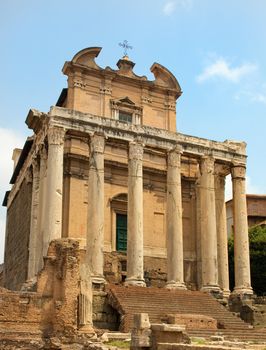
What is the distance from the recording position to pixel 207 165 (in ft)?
90.2

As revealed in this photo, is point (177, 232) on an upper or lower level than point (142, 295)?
upper

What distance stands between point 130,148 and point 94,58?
7.06m

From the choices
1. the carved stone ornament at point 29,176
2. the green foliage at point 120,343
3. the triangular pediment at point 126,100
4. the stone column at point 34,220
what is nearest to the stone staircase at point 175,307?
the green foliage at point 120,343

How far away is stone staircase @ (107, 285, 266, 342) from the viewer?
64.5ft

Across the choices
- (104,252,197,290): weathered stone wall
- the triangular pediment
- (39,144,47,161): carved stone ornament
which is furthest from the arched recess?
the triangular pediment

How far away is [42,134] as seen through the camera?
2631 centimetres

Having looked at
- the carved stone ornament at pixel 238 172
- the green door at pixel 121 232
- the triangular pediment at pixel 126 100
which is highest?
the triangular pediment at pixel 126 100

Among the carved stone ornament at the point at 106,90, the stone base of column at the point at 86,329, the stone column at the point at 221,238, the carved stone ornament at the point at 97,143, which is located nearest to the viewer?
the stone base of column at the point at 86,329

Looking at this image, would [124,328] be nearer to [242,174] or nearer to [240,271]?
[240,271]

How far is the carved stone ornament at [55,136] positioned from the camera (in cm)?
2439

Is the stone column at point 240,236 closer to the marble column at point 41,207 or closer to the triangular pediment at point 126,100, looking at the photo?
the triangular pediment at point 126,100

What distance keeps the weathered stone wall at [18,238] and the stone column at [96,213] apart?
613cm

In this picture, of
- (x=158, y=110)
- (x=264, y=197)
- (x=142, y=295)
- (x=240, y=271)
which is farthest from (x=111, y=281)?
(x=264, y=197)

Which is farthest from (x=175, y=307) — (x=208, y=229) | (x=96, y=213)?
(x=208, y=229)
